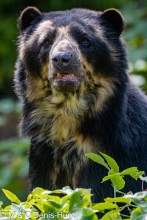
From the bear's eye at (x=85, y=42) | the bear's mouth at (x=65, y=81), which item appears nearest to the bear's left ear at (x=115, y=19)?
the bear's eye at (x=85, y=42)

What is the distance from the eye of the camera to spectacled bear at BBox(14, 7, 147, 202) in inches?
258

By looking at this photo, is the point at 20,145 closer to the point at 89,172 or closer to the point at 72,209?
the point at 89,172

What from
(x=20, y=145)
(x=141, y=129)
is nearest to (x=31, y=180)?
(x=141, y=129)

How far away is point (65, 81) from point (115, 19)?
0.94 metres

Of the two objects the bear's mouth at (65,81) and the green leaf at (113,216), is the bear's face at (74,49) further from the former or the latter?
the green leaf at (113,216)

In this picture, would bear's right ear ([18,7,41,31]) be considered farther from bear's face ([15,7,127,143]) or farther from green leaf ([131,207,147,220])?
green leaf ([131,207,147,220])

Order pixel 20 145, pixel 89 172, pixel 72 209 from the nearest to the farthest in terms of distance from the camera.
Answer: pixel 72 209
pixel 89 172
pixel 20 145

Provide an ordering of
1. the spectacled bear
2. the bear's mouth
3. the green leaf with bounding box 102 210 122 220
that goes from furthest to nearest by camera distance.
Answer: the spectacled bear, the bear's mouth, the green leaf with bounding box 102 210 122 220

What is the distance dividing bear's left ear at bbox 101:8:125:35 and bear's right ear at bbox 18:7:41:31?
0.62 meters

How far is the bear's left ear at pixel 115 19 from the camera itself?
22.9 ft

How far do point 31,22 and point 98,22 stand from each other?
0.65 meters

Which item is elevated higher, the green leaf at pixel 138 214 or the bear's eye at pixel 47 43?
the bear's eye at pixel 47 43

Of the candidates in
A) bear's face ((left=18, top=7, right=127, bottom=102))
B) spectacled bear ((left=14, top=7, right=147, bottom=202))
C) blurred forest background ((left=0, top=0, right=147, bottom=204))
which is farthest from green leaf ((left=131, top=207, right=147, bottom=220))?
blurred forest background ((left=0, top=0, right=147, bottom=204))

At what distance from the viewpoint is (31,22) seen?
7.19 meters
